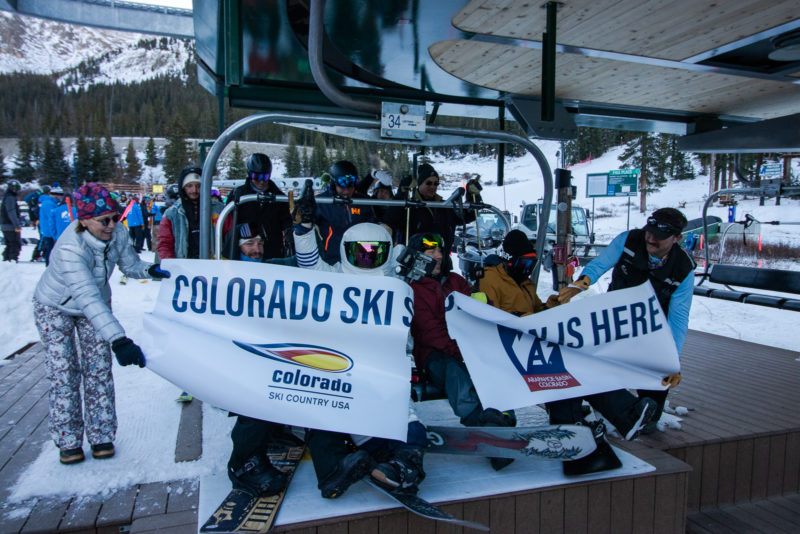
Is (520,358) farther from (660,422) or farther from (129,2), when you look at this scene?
(129,2)

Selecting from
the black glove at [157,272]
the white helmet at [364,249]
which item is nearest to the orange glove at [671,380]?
the white helmet at [364,249]

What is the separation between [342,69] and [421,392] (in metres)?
4.21

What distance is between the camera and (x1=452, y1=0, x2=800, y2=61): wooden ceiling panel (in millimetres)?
3375

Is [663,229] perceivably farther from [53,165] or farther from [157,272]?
[53,165]

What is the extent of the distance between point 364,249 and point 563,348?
139 centimetres

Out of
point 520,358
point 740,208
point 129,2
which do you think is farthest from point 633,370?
point 740,208

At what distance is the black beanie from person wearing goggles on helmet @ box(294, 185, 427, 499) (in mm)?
851

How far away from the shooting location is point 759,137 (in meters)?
5.73

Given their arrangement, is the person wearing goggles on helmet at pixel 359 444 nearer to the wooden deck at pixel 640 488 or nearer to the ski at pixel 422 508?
the ski at pixel 422 508

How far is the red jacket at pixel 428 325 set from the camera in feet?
10.9

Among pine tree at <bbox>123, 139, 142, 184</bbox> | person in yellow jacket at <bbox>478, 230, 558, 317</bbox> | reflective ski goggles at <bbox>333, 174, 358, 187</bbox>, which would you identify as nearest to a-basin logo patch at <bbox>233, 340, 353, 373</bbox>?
person in yellow jacket at <bbox>478, 230, 558, 317</bbox>

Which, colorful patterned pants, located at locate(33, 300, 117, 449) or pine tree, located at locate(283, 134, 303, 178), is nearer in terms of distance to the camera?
colorful patterned pants, located at locate(33, 300, 117, 449)

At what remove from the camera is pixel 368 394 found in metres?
2.72

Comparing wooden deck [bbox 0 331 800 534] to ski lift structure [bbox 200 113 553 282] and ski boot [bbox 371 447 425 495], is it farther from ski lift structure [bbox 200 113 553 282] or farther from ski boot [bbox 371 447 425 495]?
ski lift structure [bbox 200 113 553 282]
